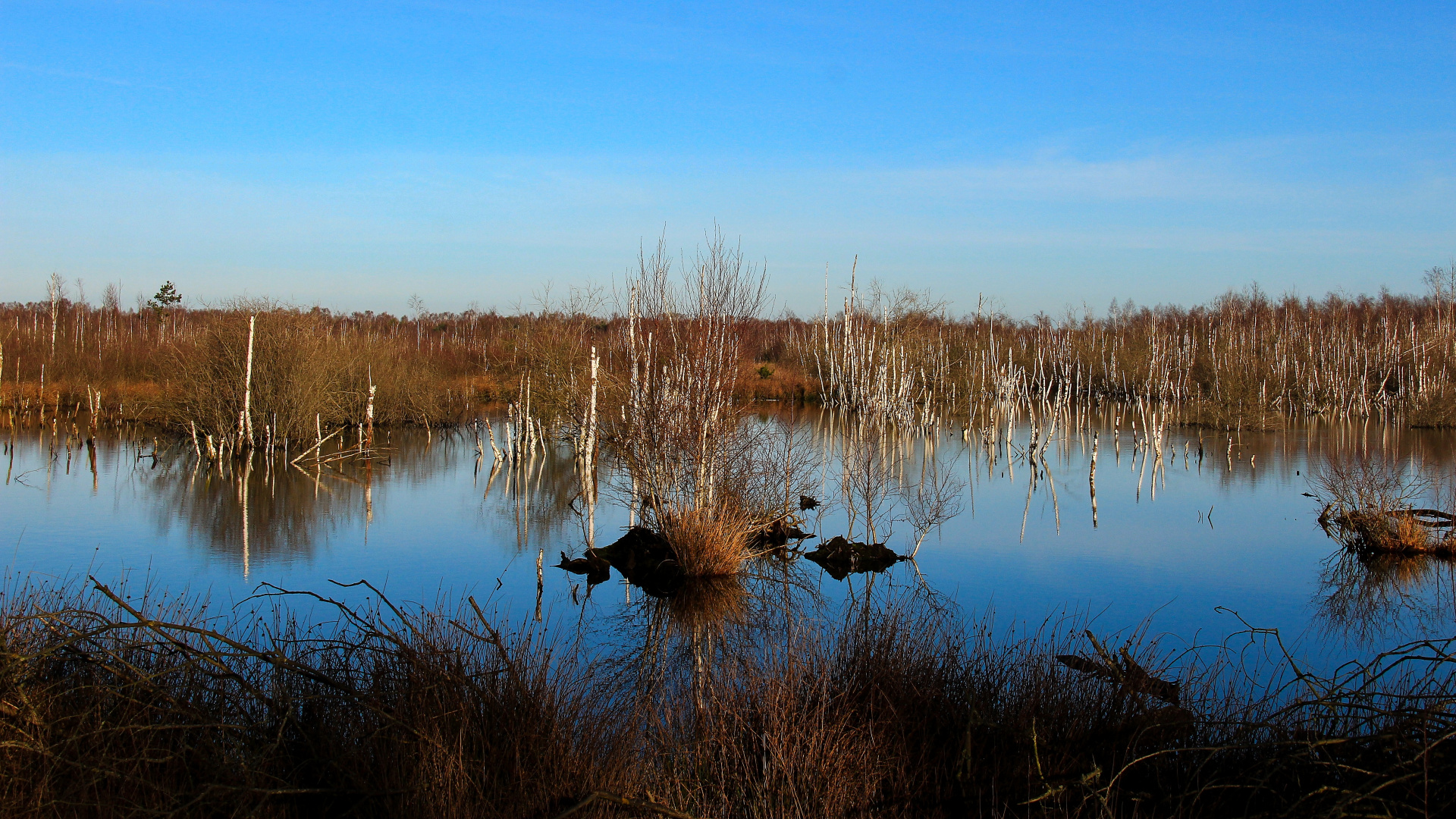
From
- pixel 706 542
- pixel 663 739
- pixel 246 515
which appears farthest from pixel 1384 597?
pixel 246 515

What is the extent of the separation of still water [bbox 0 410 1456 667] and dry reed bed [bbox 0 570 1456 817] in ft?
5.83

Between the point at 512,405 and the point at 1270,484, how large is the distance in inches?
631

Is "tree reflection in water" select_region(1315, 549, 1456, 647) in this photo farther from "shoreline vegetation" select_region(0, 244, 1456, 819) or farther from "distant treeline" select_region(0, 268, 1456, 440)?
"distant treeline" select_region(0, 268, 1456, 440)

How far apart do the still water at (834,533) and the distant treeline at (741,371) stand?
1978mm

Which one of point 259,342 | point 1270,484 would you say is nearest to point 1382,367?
point 1270,484

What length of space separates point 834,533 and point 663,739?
910cm

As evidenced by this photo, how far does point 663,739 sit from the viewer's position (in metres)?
4.74

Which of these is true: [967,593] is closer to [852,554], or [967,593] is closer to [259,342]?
[852,554]

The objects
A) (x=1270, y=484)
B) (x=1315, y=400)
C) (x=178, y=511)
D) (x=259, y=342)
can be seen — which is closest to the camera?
(x=178, y=511)

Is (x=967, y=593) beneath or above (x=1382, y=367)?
beneath

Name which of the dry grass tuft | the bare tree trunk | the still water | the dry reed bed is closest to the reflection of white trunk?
the still water

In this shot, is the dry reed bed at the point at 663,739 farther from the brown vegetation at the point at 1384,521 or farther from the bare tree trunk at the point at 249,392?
the bare tree trunk at the point at 249,392

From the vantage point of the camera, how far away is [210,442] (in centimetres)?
1877

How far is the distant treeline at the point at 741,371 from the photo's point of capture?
21.0m
